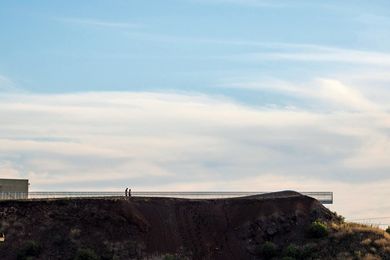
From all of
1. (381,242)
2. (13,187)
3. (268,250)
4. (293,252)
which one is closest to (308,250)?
(293,252)

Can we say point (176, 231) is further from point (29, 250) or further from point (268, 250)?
point (29, 250)

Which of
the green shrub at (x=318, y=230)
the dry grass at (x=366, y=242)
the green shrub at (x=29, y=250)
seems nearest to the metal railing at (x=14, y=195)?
the green shrub at (x=29, y=250)

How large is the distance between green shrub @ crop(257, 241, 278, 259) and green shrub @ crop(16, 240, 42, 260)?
15.0 meters

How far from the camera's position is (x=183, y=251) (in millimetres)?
59844

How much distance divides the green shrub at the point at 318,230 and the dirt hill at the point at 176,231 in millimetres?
74

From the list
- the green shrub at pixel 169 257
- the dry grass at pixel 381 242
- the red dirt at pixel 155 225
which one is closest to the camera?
the green shrub at pixel 169 257

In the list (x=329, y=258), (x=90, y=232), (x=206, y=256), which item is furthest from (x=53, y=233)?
(x=329, y=258)

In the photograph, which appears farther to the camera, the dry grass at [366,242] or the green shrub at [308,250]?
the dry grass at [366,242]

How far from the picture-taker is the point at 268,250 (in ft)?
196

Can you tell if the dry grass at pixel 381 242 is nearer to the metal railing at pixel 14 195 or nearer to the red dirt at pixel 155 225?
the red dirt at pixel 155 225

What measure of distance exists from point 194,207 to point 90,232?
29.1 feet

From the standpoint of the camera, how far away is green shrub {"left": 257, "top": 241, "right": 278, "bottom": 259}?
2352 inches

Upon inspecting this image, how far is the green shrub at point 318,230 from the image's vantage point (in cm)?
6209

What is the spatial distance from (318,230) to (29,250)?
798 inches
